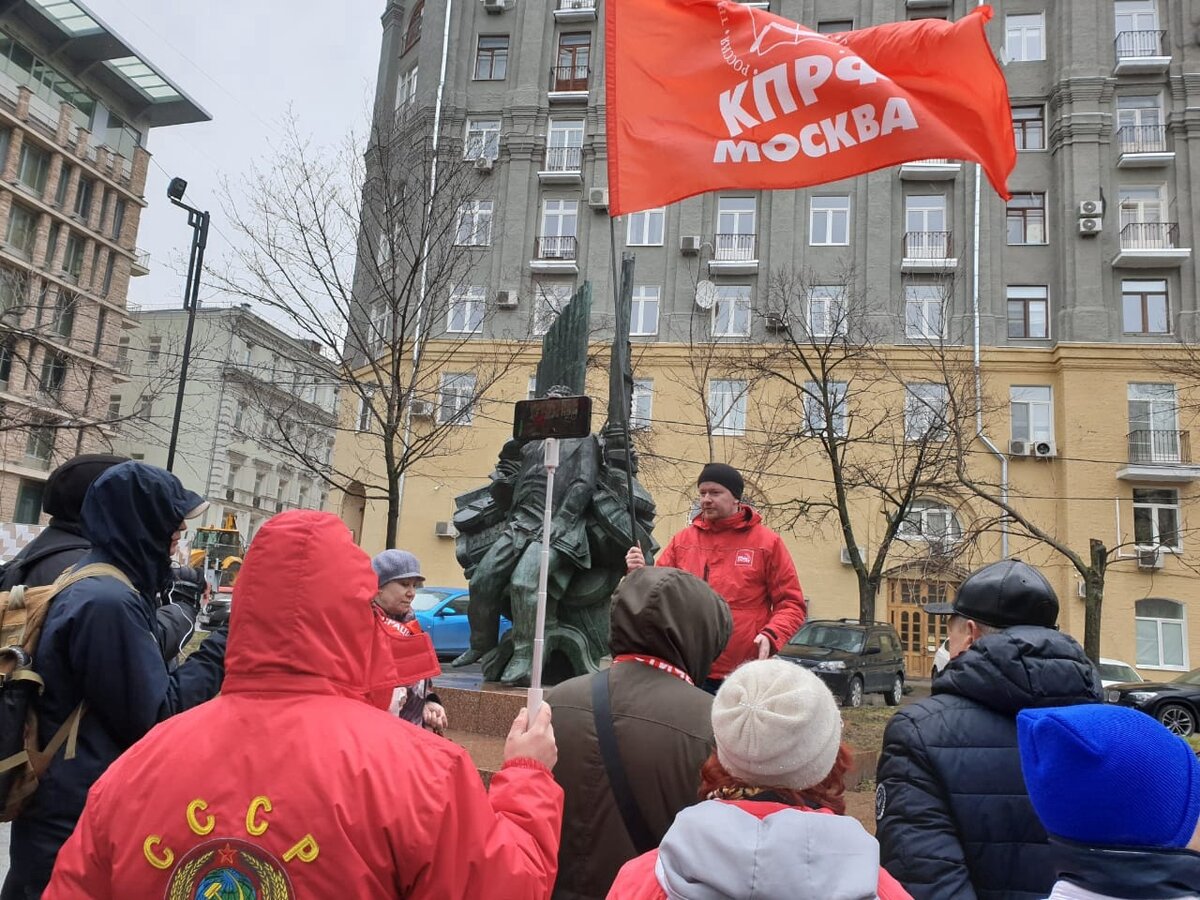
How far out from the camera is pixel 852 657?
56.9ft

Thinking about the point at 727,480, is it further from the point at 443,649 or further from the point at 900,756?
the point at 443,649

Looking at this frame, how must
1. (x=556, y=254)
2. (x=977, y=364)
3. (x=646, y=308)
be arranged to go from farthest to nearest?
(x=556, y=254), (x=646, y=308), (x=977, y=364)

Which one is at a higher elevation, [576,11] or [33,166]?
[576,11]

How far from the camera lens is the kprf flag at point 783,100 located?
6.30m

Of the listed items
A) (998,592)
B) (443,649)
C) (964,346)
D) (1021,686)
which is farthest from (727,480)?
(964,346)

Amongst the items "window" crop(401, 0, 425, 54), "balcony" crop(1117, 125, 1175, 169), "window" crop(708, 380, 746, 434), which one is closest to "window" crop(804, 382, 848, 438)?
"window" crop(708, 380, 746, 434)

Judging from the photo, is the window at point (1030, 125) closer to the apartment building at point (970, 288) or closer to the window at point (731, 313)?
the apartment building at point (970, 288)

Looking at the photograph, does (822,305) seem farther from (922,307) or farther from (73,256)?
(73,256)

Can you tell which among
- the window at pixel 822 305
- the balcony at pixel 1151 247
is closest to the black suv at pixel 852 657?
the window at pixel 822 305

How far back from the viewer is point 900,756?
7.89ft

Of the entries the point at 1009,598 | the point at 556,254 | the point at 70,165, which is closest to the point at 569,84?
the point at 556,254

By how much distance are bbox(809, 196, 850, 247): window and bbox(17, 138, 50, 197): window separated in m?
34.4

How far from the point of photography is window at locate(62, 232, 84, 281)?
145 feet

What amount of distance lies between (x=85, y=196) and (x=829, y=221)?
119ft
